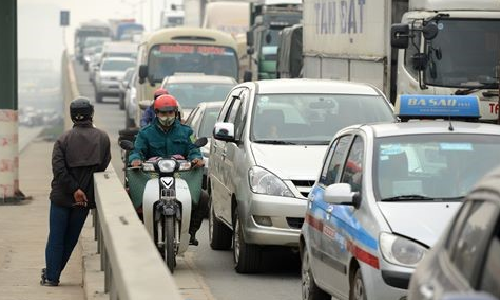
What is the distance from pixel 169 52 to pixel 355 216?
86.0 ft

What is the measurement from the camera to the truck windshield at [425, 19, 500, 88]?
21203 millimetres

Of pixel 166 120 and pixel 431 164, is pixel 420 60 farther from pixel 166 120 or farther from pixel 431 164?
pixel 431 164

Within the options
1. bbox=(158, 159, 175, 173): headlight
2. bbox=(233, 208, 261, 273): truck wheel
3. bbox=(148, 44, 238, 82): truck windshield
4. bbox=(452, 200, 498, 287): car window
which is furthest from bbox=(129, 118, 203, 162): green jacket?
bbox=(148, 44, 238, 82): truck windshield

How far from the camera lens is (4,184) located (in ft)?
77.3

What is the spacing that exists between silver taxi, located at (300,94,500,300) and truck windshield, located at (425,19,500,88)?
10038mm

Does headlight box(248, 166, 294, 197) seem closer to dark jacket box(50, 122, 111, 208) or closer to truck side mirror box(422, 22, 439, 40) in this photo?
dark jacket box(50, 122, 111, 208)

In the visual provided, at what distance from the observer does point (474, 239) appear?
5867mm

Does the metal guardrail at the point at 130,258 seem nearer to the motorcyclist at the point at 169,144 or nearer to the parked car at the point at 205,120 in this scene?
the motorcyclist at the point at 169,144

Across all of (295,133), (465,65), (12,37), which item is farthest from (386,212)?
(12,37)

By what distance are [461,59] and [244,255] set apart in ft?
25.8

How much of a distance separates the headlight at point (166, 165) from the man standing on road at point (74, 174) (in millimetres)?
514

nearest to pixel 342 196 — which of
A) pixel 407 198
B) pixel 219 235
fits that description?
pixel 407 198

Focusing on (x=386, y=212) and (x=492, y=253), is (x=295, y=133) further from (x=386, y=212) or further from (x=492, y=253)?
(x=492, y=253)

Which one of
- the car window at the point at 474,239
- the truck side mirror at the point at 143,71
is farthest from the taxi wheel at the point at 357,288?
the truck side mirror at the point at 143,71
